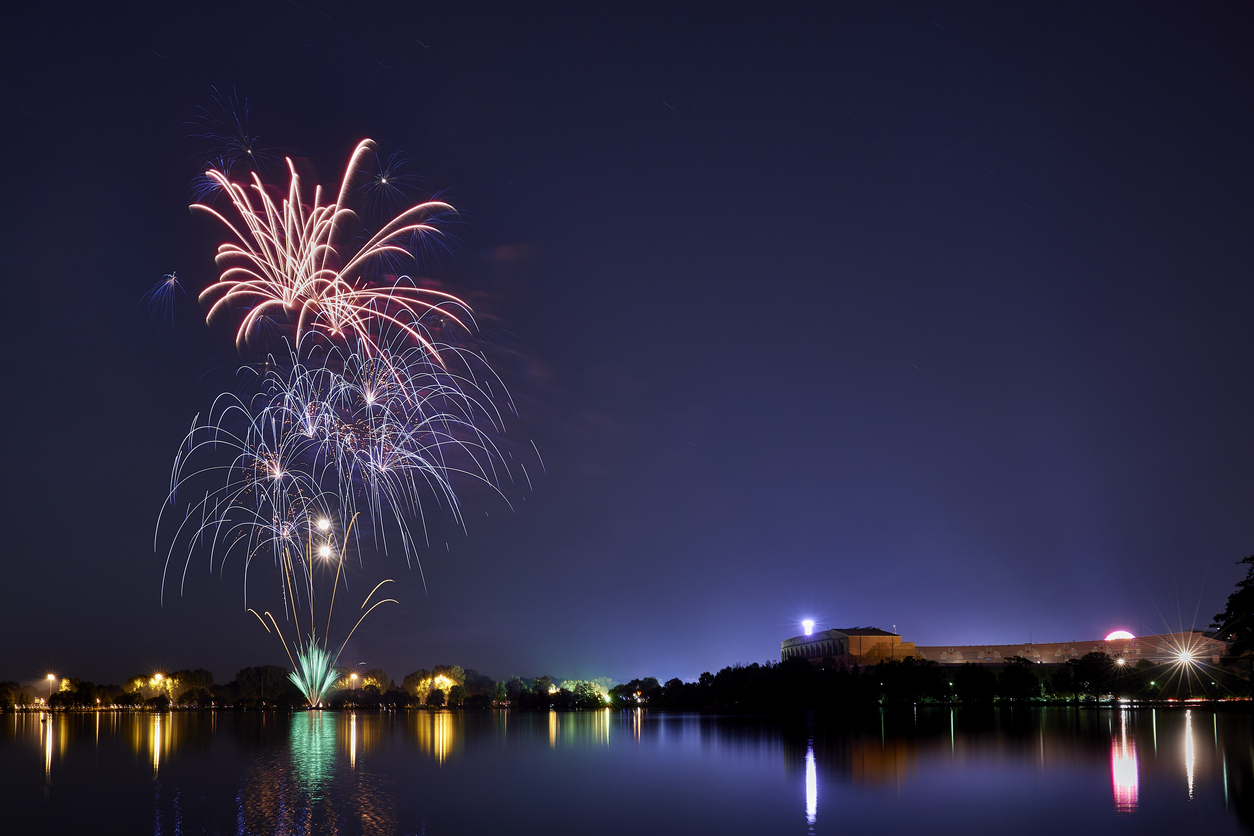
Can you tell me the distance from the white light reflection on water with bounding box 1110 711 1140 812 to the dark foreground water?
0.40 feet

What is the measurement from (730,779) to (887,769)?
689cm

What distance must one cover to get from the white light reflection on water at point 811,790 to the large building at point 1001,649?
308 feet

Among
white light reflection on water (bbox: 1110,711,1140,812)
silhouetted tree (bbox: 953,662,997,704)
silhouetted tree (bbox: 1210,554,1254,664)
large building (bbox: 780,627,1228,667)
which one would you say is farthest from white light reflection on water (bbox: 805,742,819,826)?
large building (bbox: 780,627,1228,667)

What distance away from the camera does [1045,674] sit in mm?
118875

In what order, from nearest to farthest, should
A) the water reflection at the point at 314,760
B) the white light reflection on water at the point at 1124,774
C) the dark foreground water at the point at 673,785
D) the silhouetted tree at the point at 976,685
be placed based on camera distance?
the dark foreground water at the point at 673,785, the white light reflection on water at the point at 1124,774, the water reflection at the point at 314,760, the silhouetted tree at the point at 976,685

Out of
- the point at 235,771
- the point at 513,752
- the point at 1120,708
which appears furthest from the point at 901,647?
the point at 235,771

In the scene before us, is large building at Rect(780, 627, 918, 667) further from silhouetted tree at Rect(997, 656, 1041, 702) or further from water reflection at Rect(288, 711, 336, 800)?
water reflection at Rect(288, 711, 336, 800)

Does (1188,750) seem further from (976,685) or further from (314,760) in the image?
(976,685)

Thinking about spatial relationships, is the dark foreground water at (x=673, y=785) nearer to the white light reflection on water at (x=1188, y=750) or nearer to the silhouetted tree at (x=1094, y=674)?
the white light reflection on water at (x=1188, y=750)

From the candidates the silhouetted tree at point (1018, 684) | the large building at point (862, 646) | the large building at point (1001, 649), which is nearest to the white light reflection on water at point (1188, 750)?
the silhouetted tree at point (1018, 684)

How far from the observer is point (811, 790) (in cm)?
3109

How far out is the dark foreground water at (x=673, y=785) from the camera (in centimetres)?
2516

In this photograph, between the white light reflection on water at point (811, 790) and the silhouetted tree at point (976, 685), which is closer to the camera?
the white light reflection on water at point (811, 790)

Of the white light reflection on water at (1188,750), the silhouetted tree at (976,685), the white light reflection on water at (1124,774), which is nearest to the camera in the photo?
the white light reflection on water at (1124,774)
